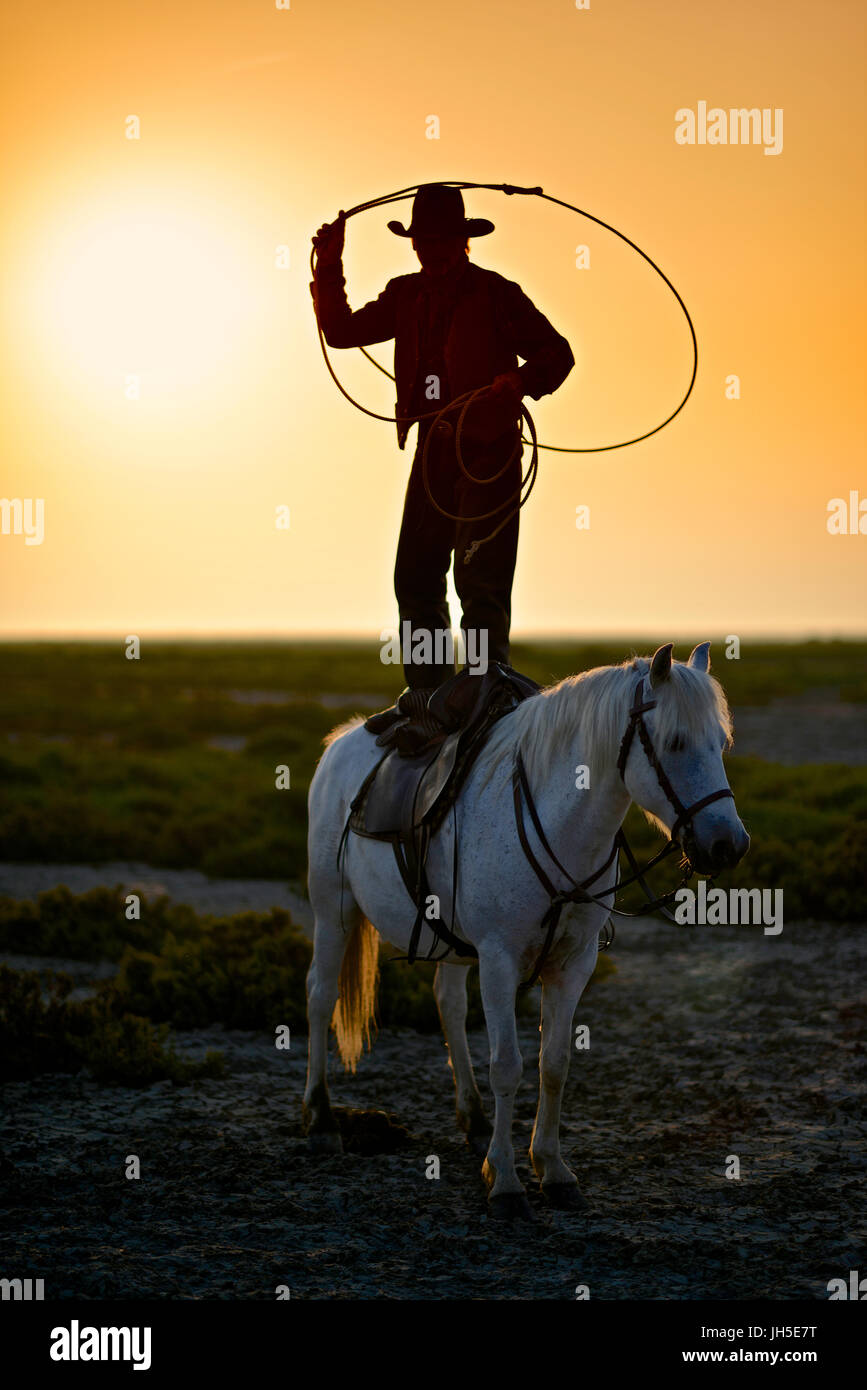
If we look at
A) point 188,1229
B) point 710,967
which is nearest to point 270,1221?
point 188,1229

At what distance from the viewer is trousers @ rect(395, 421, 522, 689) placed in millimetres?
6504

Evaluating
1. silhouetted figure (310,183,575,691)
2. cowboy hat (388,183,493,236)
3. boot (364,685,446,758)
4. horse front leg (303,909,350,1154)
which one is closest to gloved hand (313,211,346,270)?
silhouetted figure (310,183,575,691)

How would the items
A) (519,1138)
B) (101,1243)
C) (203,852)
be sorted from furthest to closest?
(203,852) → (519,1138) → (101,1243)

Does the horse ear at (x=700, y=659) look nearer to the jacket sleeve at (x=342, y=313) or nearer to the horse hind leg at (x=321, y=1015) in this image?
the jacket sleeve at (x=342, y=313)

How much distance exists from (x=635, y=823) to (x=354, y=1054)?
11214 mm

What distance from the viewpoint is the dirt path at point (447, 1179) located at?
5398mm

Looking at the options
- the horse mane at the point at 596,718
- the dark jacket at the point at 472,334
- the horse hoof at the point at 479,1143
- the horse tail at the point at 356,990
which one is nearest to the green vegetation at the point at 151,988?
the horse tail at the point at 356,990

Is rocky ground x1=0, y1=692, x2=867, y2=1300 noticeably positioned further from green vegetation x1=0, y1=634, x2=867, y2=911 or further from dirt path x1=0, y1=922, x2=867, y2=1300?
green vegetation x1=0, y1=634, x2=867, y2=911

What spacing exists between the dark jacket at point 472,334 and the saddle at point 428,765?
121 cm

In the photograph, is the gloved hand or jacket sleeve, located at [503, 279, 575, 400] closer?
jacket sleeve, located at [503, 279, 575, 400]

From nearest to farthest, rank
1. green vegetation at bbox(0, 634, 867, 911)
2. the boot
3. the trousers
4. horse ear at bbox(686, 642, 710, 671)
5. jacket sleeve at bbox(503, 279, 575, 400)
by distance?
horse ear at bbox(686, 642, 710, 671)
jacket sleeve at bbox(503, 279, 575, 400)
the trousers
the boot
green vegetation at bbox(0, 634, 867, 911)
